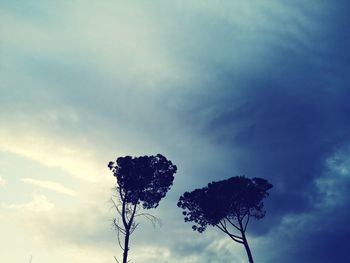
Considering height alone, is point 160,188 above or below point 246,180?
below

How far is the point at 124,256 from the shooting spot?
21.8m

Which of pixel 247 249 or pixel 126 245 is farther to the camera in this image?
pixel 247 249

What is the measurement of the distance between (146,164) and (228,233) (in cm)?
1238

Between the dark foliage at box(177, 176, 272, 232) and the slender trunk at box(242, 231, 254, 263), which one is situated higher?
the dark foliage at box(177, 176, 272, 232)

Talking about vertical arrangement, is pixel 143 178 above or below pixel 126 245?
above

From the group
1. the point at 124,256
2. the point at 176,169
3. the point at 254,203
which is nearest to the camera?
the point at 124,256

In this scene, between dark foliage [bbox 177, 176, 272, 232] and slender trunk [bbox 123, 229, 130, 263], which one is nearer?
slender trunk [bbox 123, 229, 130, 263]

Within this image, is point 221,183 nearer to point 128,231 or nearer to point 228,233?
point 228,233

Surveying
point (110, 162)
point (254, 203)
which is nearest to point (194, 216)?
point (254, 203)

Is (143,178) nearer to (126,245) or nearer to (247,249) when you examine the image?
(126,245)

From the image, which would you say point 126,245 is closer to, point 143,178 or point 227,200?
point 143,178

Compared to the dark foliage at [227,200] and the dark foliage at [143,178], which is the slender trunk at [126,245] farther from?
the dark foliage at [227,200]

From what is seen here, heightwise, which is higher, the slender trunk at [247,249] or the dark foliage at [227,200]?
the dark foliage at [227,200]

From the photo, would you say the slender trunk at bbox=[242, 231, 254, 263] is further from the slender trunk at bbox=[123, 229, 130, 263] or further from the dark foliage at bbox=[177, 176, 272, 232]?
the slender trunk at bbox=[123, 229, 130, 263]
